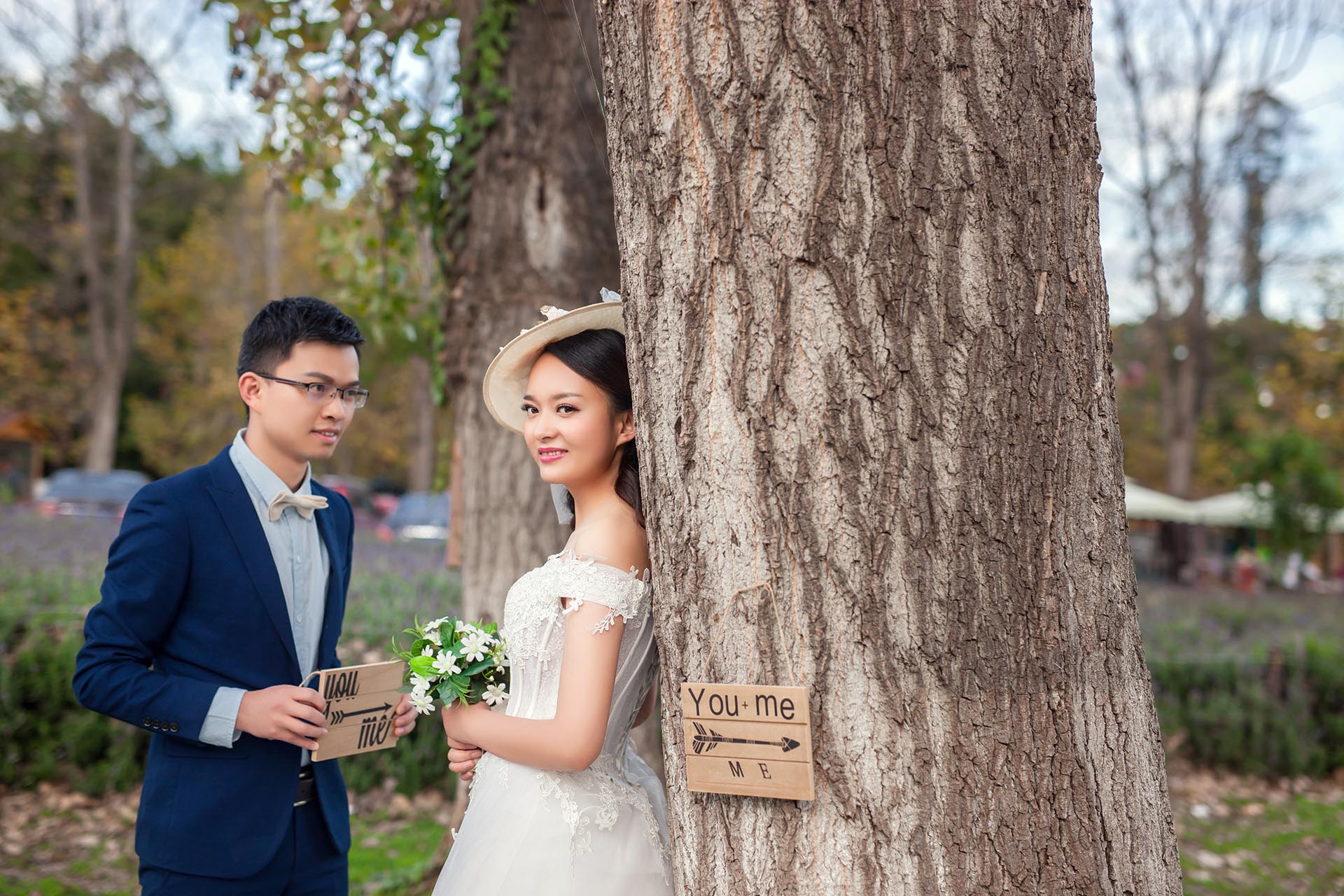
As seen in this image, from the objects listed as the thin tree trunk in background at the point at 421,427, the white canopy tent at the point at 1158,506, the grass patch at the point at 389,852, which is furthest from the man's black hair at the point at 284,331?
the white canopy tent at the point at 1158,506

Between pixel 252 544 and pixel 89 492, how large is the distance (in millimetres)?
20098

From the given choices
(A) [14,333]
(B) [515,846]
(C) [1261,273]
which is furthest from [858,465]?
(A) [14,333]

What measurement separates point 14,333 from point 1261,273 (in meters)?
29.6

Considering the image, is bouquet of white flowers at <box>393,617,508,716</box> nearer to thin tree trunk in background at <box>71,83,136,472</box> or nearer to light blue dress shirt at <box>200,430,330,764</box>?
light blue dress shirt at <box>200,430,330,764</box>

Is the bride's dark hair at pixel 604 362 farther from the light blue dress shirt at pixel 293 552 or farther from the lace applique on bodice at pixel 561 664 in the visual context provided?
the light blue dress shirt at pixel 293 552

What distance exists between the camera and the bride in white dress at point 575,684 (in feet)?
6.49

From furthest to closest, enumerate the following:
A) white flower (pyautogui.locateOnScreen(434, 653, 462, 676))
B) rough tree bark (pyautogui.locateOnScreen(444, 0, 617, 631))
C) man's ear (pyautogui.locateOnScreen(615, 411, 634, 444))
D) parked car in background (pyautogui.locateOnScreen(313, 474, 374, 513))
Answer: parked car in background (pyautogui.locateOnScreen(313, 474, 374, 513))
rough tree bark (pyautogui.locateOnScreen(444, 0, 617, 631))
man's ear (pyautogui.locateOnScreen(615, 411, 634, 444))
white flower (pyautogui.locateOnScreen(434, 653, 462, 676))

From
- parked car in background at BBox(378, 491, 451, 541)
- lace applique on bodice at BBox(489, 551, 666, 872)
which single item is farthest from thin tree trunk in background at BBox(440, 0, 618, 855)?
parked car in background at BBox(378, 491, 451, 541)

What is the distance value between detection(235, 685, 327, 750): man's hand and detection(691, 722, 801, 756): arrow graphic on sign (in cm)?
103

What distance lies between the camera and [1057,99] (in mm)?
1584

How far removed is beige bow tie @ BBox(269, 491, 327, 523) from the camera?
2.54 meters

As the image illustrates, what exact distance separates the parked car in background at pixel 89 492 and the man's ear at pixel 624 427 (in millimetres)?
18064

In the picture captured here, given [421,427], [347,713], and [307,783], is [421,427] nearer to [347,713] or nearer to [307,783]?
[307,783]

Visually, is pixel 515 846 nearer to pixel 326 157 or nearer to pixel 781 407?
pixel 781 407
